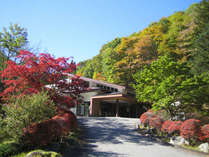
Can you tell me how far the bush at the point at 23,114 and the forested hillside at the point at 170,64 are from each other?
7388 mm

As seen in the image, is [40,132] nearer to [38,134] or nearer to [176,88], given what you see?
[38,134]

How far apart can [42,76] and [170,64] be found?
8.15 m

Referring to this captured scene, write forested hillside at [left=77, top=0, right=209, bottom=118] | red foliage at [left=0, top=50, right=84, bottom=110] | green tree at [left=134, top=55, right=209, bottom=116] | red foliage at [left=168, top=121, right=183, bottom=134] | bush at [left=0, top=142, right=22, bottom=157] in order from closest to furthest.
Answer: bush at [left=0, top=142, right=22, bottom=157]
red foliage at [left=0, top=50, right=84, bottom=110]
red foliage at [left=168, top=121, right=183, bottom=134]
green tree at [left=134, top=55, right=209, bottom=116]
forested hillside at [left=77, top=0, right=209, bottom=118]

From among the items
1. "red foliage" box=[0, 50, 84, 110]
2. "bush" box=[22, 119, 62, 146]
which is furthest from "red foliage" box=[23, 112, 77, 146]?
"red foliage" box=[0, 50, 84, 110]

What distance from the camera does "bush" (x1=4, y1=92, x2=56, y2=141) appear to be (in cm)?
644

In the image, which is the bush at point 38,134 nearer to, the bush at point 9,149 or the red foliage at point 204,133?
the bush at point 9,149

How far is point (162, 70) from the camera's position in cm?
1191

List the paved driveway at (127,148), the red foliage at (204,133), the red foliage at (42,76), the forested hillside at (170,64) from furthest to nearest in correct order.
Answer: the forested hillside at (170,64) < the red foliage at (42,76) < the red foliage at (204,133) < the paved driveway at (127,148)

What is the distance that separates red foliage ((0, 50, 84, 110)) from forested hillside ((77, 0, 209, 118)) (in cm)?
542

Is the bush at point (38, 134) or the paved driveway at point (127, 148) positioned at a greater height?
the bush at point (38, 134)

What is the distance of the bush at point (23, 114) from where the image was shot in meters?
6.44

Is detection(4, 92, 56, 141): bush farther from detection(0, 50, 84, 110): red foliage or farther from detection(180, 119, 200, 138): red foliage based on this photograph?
detection(180, 119, 200, 138): red foliage

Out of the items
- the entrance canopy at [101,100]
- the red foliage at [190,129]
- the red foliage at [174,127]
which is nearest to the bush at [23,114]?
the red foliage at [174,127]

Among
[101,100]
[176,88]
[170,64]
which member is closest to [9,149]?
[176,88]
